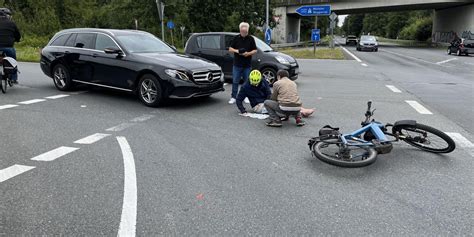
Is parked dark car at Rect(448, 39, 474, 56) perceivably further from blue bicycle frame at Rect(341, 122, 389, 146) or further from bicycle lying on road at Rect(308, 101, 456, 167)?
blue bicycle frame at Rect(341, 122, 389, 146)

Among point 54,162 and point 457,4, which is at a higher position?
point 457,4

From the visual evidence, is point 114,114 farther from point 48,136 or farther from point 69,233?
point 69,233

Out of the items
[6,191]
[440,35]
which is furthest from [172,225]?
[440,35]

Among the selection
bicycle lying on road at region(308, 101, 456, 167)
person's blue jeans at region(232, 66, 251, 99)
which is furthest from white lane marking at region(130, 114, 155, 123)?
bicycle lying on road at region(308, 101, 456, 167)

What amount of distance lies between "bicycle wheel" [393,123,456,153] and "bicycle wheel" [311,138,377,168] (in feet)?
2.98

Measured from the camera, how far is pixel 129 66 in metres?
8.30

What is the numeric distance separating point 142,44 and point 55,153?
14.4 ft

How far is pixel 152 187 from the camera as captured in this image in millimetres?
4098

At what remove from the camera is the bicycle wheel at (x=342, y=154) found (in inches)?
185

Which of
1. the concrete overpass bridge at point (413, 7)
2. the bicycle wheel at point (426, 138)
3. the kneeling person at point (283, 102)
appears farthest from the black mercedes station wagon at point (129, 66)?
the concrete overpass bridge at point (413, 7)

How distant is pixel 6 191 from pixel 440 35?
199 ft

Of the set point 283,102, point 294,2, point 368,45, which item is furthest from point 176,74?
point 294,2

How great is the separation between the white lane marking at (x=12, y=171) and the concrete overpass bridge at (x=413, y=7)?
149 ft

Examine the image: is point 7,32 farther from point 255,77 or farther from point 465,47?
point 465,47
